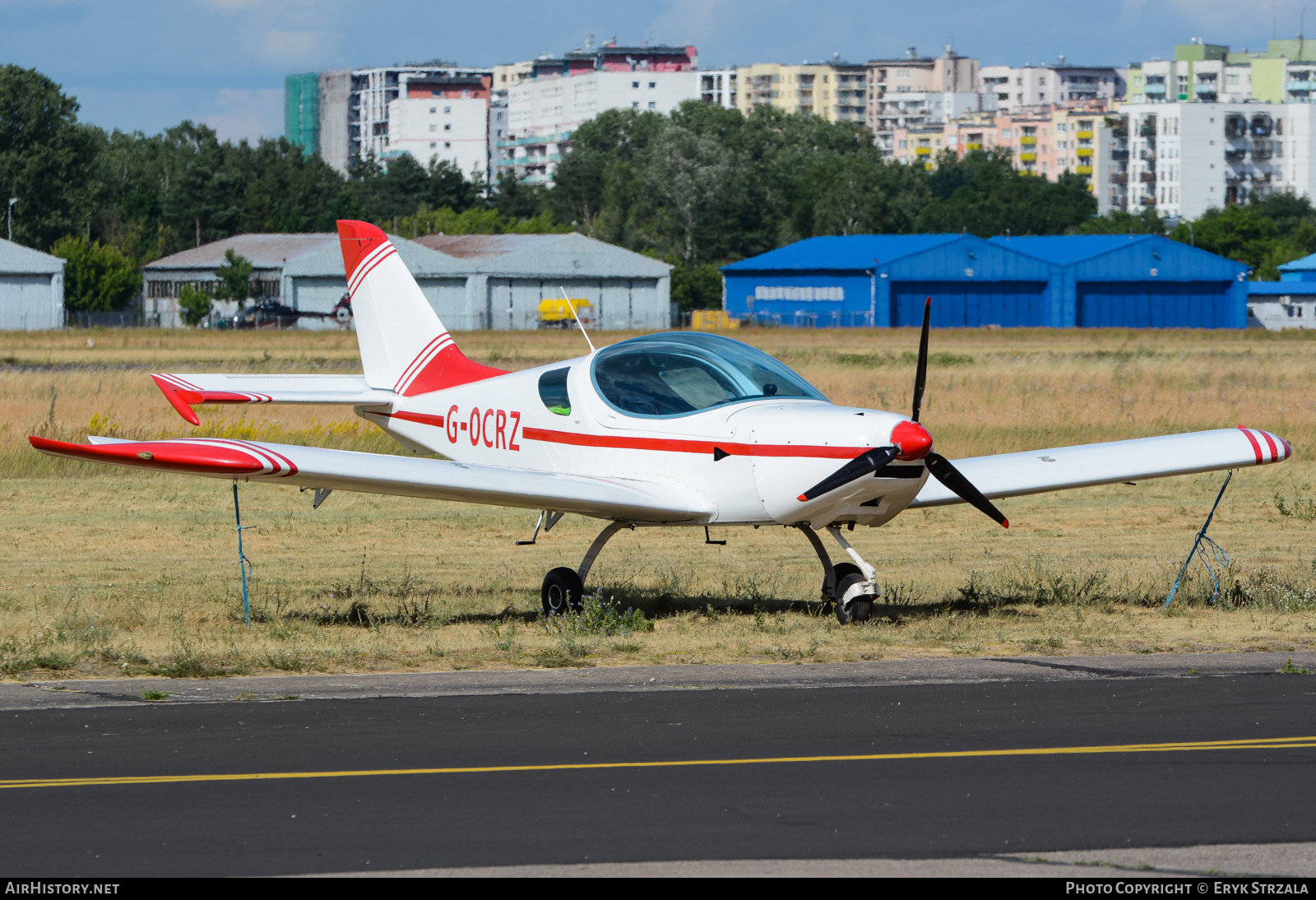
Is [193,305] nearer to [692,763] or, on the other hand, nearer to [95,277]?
[95,277]

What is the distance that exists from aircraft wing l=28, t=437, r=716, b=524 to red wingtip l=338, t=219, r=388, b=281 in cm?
455

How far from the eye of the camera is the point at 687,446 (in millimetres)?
12531

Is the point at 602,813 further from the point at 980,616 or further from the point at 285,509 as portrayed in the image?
the point at 285,509

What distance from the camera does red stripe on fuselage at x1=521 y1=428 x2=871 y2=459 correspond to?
→ 11.7 m

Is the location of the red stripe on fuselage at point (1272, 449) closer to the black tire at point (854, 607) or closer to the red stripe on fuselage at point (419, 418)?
the black tire at point (854, 607)

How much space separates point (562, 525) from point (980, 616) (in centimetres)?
773

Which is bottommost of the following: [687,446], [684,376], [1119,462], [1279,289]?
[1119,462]

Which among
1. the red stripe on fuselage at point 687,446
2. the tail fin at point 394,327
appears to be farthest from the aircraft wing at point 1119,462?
the tail fin at point 394,327

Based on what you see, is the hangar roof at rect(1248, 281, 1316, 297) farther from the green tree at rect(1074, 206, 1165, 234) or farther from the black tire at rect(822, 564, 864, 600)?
the black tire at rect(822, 564, 864, 600)

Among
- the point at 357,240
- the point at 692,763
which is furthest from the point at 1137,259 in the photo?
the point at 692,763

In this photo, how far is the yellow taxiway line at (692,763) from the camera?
773cm

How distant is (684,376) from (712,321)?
85872mm

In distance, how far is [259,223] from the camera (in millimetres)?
132500

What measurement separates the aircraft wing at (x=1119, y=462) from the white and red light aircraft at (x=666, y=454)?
0.02 m
